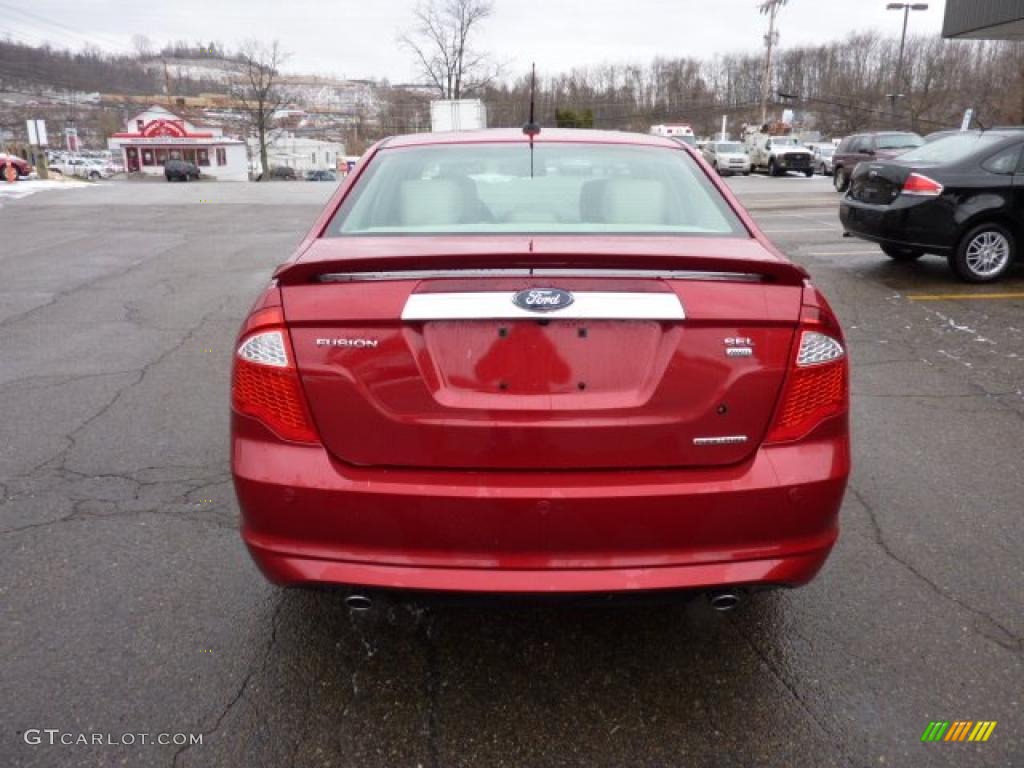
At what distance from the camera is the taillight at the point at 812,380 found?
2.12 meters

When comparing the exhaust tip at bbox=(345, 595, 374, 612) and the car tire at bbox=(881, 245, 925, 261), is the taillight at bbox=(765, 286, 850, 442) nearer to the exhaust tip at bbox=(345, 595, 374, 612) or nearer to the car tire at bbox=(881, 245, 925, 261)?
the exhaust tip at bbox=(345, 595, 374, 612)

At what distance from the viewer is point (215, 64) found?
89.9m

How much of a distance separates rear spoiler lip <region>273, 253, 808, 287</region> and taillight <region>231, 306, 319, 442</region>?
149 millimetres

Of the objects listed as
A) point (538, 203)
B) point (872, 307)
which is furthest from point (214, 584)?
point (872, 307)

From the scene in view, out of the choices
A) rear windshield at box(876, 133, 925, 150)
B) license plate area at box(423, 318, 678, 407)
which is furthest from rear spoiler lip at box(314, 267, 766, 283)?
rear windshield at box(876, 133, 925, 150)

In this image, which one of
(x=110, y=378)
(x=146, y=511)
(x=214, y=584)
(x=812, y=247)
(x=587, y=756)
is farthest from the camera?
(x=812, y=247)

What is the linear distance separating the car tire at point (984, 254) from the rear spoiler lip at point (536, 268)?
294 inches

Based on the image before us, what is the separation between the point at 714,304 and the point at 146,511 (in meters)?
2.72

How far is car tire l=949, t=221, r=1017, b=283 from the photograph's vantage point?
834 cm

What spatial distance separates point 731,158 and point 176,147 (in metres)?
62.1

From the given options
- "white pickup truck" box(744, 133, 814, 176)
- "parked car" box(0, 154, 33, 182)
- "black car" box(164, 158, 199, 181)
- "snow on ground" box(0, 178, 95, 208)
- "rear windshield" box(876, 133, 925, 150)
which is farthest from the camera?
"black car" box(164, 158, 199, 181)

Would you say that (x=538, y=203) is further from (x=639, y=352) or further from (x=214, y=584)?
(x=214, y=584)

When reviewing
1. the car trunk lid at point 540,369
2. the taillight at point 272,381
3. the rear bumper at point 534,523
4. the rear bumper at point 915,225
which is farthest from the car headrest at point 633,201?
the rear bumper at point 915,225

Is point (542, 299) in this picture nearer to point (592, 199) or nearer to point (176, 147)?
point (592, 199)
